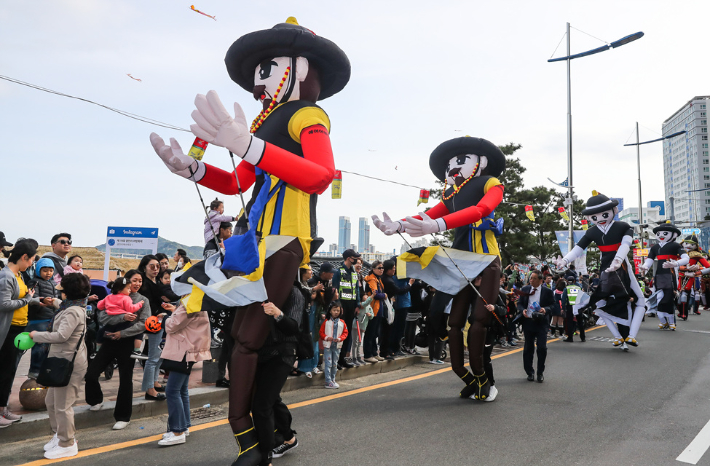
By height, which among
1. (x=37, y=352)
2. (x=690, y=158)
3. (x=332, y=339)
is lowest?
(x=332, y=339)

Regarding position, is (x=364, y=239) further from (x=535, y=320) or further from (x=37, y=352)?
(x=37, y=352)

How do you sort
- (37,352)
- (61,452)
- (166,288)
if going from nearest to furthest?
(61,452) < (37,352) < (166,288)

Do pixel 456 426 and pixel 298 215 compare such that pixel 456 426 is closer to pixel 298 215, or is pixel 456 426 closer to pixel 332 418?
pixel 332 418

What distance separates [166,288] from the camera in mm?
5828

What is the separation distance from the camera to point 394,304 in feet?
27.9

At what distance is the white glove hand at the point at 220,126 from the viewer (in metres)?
2.62

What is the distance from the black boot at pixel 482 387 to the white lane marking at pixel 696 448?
Answer: 185 centimetres

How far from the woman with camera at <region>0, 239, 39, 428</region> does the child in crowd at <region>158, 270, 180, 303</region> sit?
51.6 inches

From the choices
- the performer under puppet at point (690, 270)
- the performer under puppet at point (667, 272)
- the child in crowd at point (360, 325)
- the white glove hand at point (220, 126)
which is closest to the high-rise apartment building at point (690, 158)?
the performer under puppet at point (690, 270)

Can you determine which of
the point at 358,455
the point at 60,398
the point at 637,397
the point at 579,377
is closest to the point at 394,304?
the point at 579,377

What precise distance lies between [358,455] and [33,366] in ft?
9.24

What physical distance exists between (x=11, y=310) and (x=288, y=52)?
10.5 feet

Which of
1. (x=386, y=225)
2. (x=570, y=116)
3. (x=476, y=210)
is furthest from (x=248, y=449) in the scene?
(x=570, y=116)

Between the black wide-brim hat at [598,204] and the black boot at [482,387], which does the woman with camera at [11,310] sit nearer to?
the black boot at [482,387]
